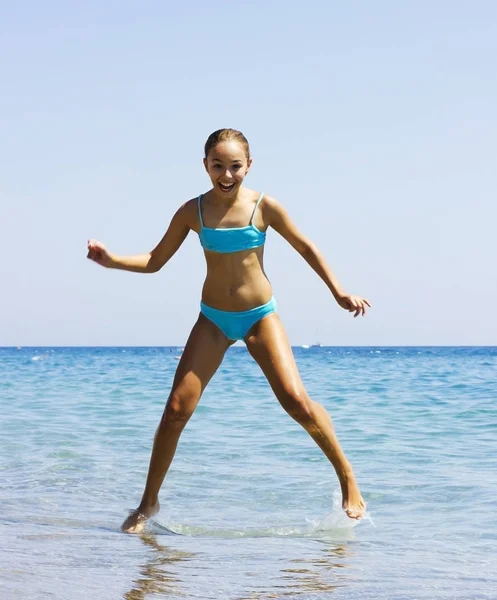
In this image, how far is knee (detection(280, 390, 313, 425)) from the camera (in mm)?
5488

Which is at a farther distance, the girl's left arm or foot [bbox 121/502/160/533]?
foot [bbox 121/502/160/533]

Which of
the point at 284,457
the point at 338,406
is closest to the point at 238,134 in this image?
the point at 284,457

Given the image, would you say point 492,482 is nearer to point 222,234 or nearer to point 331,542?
point 331,542

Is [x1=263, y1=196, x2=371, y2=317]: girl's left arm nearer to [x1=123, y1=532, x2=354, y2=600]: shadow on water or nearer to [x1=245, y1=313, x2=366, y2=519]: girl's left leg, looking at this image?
[x1=245, y1=313, x2=366, y2=519]: girl's left leg

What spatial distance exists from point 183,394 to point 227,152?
1395 mm

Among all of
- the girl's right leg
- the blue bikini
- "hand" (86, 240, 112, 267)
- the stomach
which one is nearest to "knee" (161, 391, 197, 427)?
the girl's right leg

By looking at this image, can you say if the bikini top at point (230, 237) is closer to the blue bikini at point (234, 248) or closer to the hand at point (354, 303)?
the blue bikini at point (234, 248)

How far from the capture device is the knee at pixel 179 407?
5.51m

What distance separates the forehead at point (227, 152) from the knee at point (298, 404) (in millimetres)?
1359

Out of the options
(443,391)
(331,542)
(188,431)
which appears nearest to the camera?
(331,542)

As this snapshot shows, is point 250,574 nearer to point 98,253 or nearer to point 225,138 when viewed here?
point 98,253

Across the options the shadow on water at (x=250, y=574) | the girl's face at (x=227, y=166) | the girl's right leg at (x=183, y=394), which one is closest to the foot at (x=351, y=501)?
the shadow on water at (x=250, y=574)

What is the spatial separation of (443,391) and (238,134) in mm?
14047

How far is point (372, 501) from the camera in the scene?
692 centimetres
